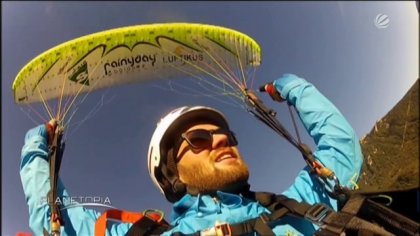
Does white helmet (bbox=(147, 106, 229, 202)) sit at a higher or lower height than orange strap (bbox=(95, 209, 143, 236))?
higher

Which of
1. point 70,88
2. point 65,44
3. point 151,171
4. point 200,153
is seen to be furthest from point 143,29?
point 200,153

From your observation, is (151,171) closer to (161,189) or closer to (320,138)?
(161,189)

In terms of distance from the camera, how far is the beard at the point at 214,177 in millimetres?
2621

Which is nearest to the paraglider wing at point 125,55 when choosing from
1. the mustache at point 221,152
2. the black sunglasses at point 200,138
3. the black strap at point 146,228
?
the black sunglasses at point 200,138

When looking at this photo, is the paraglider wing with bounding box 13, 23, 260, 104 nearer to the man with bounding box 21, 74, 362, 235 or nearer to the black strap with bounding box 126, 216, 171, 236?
the man with bounding box 21, 74, 362, 235

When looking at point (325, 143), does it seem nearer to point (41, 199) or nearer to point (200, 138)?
point (200, 138)

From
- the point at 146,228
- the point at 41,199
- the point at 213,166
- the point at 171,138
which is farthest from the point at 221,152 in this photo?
the point at 41,199

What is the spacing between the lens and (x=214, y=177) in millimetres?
2650

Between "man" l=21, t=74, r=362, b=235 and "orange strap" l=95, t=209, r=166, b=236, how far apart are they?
11 centimetres

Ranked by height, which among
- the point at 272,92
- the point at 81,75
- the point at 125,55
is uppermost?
the point at 125,55

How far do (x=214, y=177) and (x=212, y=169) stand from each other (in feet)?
0.16

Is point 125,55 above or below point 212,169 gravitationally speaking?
above

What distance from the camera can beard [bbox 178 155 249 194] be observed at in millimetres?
2621

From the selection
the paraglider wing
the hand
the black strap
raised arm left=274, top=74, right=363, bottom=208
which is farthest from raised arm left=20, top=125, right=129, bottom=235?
the paraglider wing
